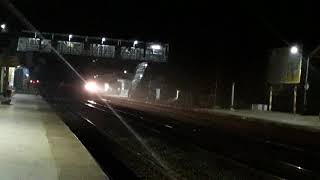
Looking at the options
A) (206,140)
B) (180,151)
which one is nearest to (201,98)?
(206,140)

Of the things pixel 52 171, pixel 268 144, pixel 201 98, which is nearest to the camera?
pixel 52 171

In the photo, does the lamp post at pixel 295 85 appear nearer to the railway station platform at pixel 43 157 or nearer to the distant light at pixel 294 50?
the distant light at pixel 294 50

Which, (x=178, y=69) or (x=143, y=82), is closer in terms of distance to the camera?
(x=178, y=69)

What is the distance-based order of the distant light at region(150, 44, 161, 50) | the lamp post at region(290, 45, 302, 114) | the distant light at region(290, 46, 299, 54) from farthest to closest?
the distant light at region(150, 44, 161, 50) < the distant light at region(290, 46, 299, 54) < the lamp post at region(290, 45, 302, 114)

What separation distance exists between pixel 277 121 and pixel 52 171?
27.8 meters

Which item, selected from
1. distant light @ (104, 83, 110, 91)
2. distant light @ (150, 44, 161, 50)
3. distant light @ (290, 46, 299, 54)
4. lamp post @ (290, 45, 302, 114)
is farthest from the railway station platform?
distant light @ (104, 83, 110, 91)

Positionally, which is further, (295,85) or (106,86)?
(106,86)

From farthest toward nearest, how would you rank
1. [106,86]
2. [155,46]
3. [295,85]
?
[106,86] → [155,46] → [295,85]

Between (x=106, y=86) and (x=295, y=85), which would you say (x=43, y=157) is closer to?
(x=295, y=85)

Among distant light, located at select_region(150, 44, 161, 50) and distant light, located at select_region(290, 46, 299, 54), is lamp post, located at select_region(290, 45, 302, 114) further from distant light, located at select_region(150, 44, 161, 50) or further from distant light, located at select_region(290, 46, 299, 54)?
distant light, located at select_region(150, 44, 161, 50)

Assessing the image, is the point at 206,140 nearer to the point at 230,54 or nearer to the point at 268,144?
the point at 268,144

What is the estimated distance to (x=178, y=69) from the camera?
89.3 m

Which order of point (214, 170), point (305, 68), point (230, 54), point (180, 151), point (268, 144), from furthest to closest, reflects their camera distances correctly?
point (230, 54) → point (305, 68) → point (268, 144) → point (180, 151) → point (214, 170)

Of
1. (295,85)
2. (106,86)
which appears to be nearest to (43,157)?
(295,85)
